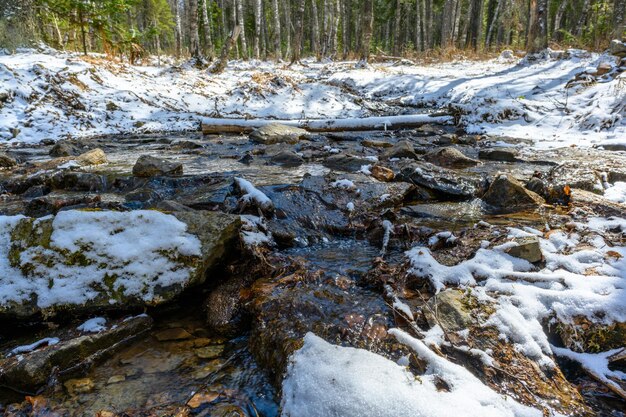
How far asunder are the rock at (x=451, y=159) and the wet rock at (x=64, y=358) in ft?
16.9

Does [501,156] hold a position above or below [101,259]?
above

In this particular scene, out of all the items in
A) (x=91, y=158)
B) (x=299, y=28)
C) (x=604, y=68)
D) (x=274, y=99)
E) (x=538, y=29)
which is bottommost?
(x=91, y=158)

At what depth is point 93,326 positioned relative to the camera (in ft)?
7.45

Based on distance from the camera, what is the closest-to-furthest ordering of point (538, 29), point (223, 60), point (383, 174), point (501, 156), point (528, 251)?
point (528, 251) < point (383, 174) < point (501, 156) < point (538, 29) < point (223, 60)

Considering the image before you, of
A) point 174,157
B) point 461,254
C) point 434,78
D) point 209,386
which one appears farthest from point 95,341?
point 434,78

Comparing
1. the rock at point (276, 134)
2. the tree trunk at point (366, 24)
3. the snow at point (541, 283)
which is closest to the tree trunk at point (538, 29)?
the tree trunk at point (366, 24)

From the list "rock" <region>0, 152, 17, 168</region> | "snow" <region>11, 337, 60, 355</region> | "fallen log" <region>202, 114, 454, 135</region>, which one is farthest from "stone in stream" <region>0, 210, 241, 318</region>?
"fallen log" <region>202, 114, 454, 135</region>

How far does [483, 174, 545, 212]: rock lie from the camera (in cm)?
401

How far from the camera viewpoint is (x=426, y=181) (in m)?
4.62

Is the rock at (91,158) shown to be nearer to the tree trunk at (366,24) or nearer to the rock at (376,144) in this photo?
the rock at (376,144)

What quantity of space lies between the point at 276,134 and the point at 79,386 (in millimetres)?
6901

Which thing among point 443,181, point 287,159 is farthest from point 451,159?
point 287,159

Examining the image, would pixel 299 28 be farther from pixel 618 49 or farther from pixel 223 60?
pixel 618 49

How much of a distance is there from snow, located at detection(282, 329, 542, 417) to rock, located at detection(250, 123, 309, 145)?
6.78 meters
